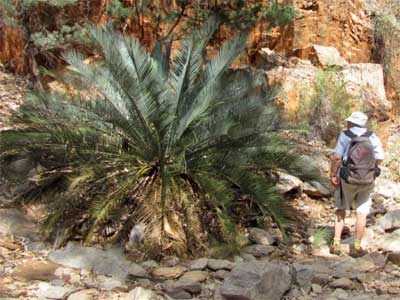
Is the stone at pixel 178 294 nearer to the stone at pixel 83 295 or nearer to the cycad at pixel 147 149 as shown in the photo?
the stone at pixel 83 295

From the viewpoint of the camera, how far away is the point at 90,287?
5.00 metres

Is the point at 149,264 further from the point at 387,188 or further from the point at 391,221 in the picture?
the point at 387,188

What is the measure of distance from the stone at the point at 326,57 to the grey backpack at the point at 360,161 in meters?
5.16

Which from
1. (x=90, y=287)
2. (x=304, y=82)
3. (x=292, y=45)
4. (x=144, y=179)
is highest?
(x=292, y=45)

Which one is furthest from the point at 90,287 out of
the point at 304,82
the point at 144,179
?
the point at 304,82

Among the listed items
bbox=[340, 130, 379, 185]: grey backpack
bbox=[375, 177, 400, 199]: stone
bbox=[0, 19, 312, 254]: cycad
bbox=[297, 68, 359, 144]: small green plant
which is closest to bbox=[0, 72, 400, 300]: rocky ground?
bbox=[0, 19, 312, 254]: cycad

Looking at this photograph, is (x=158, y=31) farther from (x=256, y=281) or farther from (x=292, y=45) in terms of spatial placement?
(x=256, y=281)

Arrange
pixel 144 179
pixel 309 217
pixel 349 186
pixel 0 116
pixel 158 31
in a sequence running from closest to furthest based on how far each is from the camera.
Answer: pixel 349 186
pixel 144 179
pixel 309 217
pixel 0 116
pixel 158 31

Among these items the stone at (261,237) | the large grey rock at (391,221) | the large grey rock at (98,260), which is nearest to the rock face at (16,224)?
the large grey rock at (98,260)

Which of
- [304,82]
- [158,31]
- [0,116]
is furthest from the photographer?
[158,31]

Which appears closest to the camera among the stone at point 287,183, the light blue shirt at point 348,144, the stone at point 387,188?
the light blue shirt at point 348,144

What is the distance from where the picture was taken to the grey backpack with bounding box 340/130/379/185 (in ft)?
18.8

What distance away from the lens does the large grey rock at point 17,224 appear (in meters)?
6.09

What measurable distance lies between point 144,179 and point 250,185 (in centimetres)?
125
